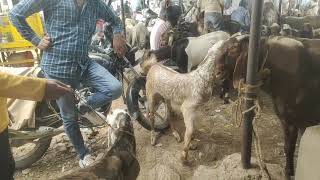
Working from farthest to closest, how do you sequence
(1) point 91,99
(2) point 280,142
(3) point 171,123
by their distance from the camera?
1. (3) point 171,123
2. (2) point 280,142
3. (1) point 91,99

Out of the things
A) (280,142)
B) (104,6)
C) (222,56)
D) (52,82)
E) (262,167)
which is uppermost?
(104,6)

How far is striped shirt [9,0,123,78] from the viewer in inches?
140

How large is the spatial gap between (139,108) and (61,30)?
6.47 feet

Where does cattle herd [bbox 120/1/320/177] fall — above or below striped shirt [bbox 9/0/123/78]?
below

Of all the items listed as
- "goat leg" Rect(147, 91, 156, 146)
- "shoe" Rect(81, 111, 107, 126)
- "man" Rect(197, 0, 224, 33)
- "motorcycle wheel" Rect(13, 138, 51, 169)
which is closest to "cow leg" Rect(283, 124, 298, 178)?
"goat leg" Rect(147, 91, 156, 146)

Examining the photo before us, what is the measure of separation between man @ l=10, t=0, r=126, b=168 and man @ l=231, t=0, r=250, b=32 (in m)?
5.41

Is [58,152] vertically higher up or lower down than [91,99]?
lower down

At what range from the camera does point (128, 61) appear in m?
5.14

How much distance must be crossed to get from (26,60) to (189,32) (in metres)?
4.39

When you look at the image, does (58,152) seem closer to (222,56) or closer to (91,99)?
(91,99)

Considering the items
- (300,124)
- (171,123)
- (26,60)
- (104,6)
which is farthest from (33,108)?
(26,60)

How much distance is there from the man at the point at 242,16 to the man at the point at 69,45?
541cm

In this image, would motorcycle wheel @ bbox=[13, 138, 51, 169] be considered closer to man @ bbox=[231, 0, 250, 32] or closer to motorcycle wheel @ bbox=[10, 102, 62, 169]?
motorcycle wheel @ bbox=[10, 102, 62, 169]

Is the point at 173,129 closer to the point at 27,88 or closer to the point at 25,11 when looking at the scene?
the point at 25,11
